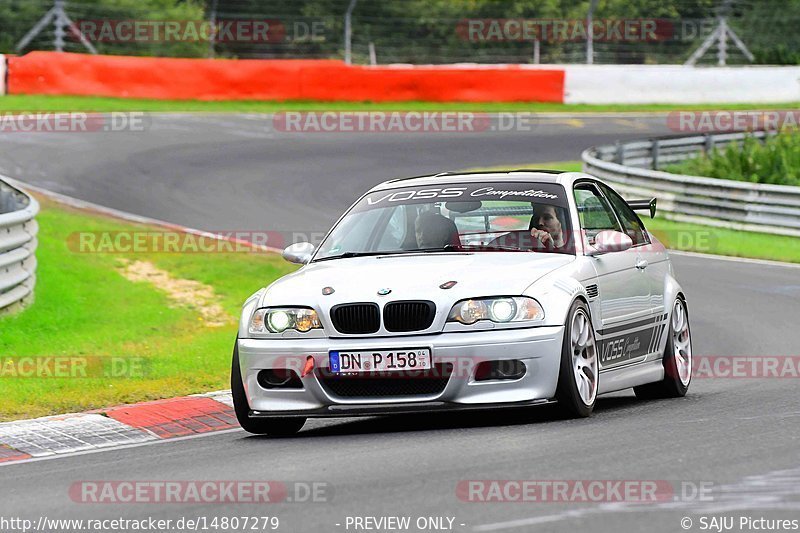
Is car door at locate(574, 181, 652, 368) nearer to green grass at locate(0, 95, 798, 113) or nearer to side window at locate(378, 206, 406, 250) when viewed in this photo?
side window at locate(378, 206, 406, 250)

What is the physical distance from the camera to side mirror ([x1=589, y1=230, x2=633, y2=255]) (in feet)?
29.3

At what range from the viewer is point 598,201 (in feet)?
32.6

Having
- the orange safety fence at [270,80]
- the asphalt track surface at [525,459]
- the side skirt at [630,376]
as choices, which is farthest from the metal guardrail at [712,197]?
the side skirt at [630,376]

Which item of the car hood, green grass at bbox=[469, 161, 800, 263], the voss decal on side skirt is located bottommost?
green grass at bbox=[469, 161, 800, 263]

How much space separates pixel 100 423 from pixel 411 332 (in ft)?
7.86

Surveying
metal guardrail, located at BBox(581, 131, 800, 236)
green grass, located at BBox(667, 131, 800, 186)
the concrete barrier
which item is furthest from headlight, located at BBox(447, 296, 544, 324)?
the concrete barrier

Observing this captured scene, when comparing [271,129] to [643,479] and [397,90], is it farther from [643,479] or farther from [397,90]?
[643,479]

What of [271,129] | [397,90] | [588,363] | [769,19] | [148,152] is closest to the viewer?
[588,363]

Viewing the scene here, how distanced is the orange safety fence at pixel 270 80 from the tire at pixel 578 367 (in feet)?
87.9

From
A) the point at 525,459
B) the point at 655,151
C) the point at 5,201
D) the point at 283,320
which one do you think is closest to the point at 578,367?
the point at 525,459

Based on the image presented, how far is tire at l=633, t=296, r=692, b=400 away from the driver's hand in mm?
1372

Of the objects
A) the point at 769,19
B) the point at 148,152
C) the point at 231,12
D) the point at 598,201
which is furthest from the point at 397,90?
the point at 598,201

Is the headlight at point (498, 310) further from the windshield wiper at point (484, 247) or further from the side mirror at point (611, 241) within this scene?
the side mirror at point (611, 241)

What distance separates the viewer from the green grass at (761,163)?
88.8 ft
